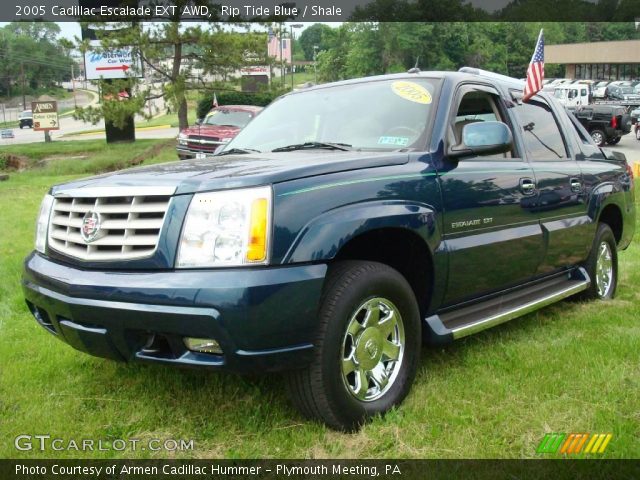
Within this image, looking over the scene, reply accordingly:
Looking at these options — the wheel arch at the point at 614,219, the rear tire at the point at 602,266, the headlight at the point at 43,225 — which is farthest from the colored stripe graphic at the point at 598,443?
the wheel arch at the point at 614,219

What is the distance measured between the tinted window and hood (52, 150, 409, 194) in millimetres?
1485

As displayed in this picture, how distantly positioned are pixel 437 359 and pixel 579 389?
0.88m

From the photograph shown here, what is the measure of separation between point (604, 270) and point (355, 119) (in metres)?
2.85

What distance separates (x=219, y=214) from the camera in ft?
9.20

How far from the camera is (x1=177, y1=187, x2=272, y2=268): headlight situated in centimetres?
274

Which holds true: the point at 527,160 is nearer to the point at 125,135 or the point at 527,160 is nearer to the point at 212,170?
the point at 212,170

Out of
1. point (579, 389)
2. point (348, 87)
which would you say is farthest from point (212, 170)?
point (579, 389)

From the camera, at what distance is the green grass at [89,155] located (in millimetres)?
21891

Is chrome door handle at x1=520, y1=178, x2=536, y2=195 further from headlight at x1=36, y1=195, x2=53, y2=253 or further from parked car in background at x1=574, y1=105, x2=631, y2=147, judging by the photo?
parked car in background at x1=574, y1=105, x2=631, y2=147

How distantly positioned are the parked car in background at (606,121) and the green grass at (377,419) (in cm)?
2145

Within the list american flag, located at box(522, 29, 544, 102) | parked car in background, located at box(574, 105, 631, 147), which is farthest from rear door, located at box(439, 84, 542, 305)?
parked car in background, located at box(574, 105, 631, 147)

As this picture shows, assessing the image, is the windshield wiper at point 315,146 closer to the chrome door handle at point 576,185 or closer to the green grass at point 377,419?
the green grass at point 377,419

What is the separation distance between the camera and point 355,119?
4.03m

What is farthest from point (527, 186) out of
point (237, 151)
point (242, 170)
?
point (242, 170)
